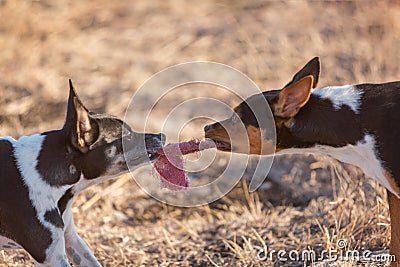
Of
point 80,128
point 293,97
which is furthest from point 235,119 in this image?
point 80,128

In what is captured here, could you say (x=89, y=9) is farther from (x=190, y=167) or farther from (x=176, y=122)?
(x=190, y=167)

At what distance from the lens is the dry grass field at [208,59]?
768 centimetres

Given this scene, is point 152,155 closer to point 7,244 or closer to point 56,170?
point 56,170

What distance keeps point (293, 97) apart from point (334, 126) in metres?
0.36

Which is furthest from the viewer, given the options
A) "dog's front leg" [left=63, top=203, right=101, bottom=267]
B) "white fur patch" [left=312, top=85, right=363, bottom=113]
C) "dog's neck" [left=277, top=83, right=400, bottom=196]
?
"dog's front leg" [left=63, top=203, right=101, bottom=267]

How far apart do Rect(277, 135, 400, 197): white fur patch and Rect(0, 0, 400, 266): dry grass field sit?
695 mm

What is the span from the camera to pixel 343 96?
612 centimetres

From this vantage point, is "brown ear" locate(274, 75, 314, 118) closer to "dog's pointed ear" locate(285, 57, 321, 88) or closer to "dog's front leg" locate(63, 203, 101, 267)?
"dog's pointed ear" locate(285, 57, 321, 88)

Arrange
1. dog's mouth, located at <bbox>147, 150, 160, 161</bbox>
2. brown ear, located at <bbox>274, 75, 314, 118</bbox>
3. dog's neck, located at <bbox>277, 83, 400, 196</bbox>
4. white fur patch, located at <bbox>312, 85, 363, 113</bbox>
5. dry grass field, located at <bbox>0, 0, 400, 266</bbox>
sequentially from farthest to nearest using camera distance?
1. dry grass field, located at <bbox>0, 0, 400, 266</bbox>
2. dog's mouth, located at <bbox>147, 150, 160, 161</bbox>
3. white fur patch, located at <bbox>312, 85, 363, 113</bbox>
4. dog's neck, located at <bbox>277, 83, 400, 196</bbox>
5. brown ear, located at <bbox>274, 75, 314, 118</bbox>

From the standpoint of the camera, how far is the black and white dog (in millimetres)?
5840

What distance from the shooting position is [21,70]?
11828 mm

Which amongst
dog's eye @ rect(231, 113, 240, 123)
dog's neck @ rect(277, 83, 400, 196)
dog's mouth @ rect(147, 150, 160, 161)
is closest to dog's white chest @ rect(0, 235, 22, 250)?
dog's mouth @ rect(147, 150, 160, 161)

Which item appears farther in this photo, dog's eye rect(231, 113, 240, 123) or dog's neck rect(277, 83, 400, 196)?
dog's eye rect(231, 113, 240, 123)

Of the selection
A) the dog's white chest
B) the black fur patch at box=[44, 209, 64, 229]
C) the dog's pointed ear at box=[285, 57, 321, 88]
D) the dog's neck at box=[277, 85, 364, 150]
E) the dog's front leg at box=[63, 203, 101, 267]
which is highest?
the dog's pointed ear at box=[285, 57, 321, 88]
